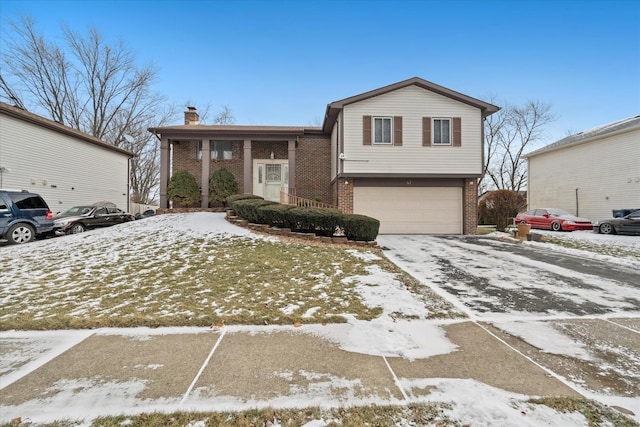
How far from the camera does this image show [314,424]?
79.0 inches

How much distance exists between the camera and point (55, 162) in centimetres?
1467

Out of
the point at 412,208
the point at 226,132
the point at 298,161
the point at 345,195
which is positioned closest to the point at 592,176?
the point at 412,208

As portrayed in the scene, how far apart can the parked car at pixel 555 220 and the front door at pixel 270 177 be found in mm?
13804

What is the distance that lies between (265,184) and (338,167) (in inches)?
187

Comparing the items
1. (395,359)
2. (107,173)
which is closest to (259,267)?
(395,359)

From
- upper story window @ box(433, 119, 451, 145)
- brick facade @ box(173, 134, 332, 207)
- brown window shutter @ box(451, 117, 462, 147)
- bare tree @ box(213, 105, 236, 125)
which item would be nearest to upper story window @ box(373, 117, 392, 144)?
upper story window @ box(433, 119, 451, 145)

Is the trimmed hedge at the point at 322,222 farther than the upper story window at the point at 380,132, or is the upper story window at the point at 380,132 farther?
the upper story window at the point at 380,132

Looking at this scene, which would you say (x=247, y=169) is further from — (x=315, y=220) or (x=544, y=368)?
(x=544, y=368)

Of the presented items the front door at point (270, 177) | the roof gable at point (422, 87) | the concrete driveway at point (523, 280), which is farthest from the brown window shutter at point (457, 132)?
the front door at point (270, 177)

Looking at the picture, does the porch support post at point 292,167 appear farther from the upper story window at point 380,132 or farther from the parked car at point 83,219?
the parked car at point 83,219

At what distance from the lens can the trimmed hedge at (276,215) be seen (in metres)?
9.39

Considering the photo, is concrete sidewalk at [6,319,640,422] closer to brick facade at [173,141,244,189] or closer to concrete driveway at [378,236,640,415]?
concrete driveway at [378,236,640,415]

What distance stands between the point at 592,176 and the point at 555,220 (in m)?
4.54

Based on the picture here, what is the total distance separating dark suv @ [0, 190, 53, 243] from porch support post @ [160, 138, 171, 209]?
446 centimetres
